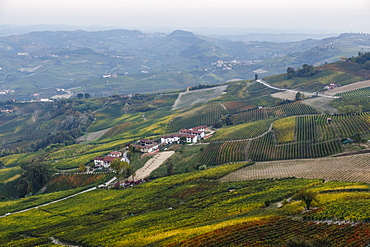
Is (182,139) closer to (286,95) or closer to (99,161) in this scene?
(99,161)

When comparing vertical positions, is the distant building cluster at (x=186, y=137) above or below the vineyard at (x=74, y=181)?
above

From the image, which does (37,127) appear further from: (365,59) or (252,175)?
(365,59)

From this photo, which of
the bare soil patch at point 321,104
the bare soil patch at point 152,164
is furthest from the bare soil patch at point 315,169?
the bare soil patch at point 321,104

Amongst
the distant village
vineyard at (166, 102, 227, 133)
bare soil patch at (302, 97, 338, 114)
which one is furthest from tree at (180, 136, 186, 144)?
bare soil patch at (302, 97, 338, 114)

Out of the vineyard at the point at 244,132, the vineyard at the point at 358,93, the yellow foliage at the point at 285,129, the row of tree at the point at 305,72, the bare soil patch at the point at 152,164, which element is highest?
the row of tree at the point at 305,72

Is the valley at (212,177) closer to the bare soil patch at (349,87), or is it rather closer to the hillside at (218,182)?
the hillside at (218,182)

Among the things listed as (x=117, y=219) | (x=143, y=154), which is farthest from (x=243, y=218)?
(x=143, y=154)

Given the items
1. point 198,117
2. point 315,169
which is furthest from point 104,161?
point 315,169
